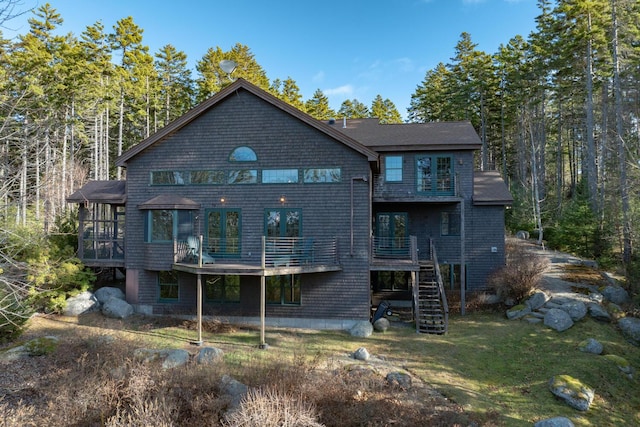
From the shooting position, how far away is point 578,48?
24.0 m

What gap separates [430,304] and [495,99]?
28815 millimetres

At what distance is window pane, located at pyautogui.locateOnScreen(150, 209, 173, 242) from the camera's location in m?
13.9

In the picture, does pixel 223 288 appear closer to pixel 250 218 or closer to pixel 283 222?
pixel 250 218

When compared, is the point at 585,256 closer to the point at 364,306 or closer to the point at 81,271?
the point at 364,306

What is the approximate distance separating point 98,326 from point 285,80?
35578mm

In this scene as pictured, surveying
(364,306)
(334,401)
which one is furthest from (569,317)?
(334,401)

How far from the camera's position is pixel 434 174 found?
56.3 ft

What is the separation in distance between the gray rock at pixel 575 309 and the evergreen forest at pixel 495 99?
2998mm

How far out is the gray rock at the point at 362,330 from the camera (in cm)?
1284

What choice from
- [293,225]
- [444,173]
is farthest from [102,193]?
[444,173]

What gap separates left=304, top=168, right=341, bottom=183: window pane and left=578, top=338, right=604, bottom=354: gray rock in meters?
9.72

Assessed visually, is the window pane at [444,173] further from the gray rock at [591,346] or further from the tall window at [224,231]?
the tall window at [224,231]

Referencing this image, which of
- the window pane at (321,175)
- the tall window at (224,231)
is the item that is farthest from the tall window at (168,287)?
the window pane at (321,175)

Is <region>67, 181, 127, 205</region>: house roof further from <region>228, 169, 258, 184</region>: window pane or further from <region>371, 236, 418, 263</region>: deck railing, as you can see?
<region>371, 236, 418, 263</region>: deck railing
